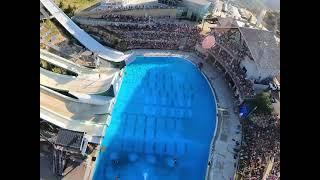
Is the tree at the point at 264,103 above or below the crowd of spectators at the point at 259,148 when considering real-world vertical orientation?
above

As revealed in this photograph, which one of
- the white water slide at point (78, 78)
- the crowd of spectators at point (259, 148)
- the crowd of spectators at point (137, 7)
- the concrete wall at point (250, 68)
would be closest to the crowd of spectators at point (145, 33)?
the crowd of spectators at point (137, 7)

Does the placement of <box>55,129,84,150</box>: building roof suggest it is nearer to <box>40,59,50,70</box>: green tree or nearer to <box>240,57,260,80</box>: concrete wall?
<box>40,59,50,70</box>: green tree

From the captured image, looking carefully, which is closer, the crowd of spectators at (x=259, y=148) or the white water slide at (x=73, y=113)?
the crowd of spectators at (x=259, y=148)

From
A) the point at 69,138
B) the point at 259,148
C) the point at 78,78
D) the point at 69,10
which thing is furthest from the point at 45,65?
the point at 259,148

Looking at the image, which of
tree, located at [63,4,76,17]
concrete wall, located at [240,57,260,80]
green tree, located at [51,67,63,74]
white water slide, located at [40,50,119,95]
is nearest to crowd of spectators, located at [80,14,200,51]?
tree, located at [63,4,76,17]

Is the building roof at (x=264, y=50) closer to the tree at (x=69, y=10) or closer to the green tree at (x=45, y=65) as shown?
the green tree at (x=45, y=65)
